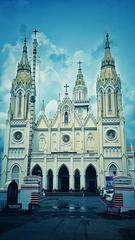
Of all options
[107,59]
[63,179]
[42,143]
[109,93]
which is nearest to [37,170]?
[63,179]

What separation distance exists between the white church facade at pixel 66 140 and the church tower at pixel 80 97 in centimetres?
1182

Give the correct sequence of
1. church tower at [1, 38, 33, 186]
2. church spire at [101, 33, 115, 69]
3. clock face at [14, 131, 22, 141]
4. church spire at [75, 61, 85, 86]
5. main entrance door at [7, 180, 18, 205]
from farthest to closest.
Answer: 1. church spire at [75, 61, 85, 86]
2. church spire at [101, 33, 115, 69]
3. clock face at [14, 131, 22, 141]
4. church tower at [1, 38, 33, 186]
5. main entrance door at [7, 180, 18, 205]

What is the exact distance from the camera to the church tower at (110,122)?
160 ft

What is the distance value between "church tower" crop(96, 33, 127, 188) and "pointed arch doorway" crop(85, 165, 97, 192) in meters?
3.95

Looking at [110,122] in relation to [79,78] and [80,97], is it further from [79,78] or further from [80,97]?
[79,78]

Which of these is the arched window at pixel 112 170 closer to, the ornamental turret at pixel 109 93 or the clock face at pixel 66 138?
the ornamental turret at pixel 109 93

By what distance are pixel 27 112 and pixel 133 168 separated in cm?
2546

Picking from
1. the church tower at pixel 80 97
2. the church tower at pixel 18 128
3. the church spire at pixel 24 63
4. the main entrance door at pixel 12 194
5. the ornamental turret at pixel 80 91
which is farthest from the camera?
the ornamental turret at pixel 80 91

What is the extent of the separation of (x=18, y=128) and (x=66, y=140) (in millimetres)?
10302

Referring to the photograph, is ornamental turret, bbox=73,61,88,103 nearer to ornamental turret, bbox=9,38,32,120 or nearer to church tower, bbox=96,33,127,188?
church tower, bbox=96,33,127,188

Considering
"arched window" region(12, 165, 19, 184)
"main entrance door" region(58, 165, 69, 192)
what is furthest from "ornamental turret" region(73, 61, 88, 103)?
"arched window" region(12, 165, 19, 184)

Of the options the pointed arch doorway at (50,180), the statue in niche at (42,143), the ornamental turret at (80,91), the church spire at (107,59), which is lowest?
the pointed arch doorway at (50,180)

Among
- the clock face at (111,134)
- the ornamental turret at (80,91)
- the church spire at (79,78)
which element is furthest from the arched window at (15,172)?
the church spire at (79,78)

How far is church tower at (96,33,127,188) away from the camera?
48.7 m
